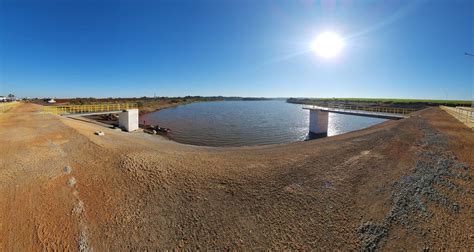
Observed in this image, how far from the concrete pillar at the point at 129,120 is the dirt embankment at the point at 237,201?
16.3 metres


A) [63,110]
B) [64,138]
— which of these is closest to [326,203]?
[64,138]

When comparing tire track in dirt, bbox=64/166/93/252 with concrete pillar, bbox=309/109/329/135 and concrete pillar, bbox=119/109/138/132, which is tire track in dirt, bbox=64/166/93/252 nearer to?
concrete pillar, bbox=119/109/138/132

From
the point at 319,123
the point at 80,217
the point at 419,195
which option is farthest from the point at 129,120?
the point at 419,195

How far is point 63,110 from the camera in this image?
25.3 m

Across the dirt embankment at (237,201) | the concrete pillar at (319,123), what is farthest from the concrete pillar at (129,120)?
the concrete pillar at (319,123)

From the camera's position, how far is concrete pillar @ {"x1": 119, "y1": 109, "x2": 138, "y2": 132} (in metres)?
24.8

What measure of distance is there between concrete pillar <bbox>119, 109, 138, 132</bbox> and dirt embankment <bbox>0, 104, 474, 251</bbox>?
16315 mm

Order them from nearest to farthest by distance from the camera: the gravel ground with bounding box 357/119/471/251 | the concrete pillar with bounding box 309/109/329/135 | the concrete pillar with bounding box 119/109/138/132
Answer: the gravel ground with bounding box 357/119/471/251, the concrete pillar with bounding box 119/109/138/132, the concrete pillar with bounding box 309/109/329/135

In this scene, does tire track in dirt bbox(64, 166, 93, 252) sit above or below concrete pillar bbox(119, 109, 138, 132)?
below

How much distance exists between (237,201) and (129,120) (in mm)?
23623

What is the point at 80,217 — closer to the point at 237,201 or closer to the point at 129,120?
the point at 237,201

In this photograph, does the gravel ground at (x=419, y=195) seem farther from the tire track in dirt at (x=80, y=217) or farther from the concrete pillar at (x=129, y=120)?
the concrete pillar at (x=129, y=120)

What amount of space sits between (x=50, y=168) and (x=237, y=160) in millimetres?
7264

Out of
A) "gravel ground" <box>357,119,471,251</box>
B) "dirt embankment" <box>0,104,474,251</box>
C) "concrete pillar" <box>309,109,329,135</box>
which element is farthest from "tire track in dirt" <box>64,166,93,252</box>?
"concrete pillar" <box>309,109,329,135</box>
